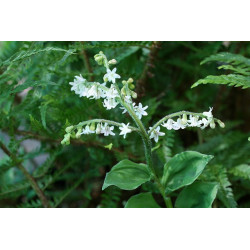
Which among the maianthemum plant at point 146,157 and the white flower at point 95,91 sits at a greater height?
the white flower at point 95,91

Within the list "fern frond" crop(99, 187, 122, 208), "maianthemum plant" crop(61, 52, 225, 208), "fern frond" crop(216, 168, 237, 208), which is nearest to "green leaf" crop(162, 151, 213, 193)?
"maianthemum plant" crop(61, 52, 225, 208)

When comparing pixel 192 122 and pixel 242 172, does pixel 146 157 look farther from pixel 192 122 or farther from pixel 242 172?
pixel 242 172

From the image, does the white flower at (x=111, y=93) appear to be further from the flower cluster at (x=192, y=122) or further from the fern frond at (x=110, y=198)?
the fern frond at (x=110, y=198)

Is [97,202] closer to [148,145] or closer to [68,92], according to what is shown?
[68,92]

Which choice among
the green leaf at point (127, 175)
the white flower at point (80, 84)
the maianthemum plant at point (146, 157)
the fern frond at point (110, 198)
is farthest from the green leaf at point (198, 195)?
the white flower at point (80, 84)

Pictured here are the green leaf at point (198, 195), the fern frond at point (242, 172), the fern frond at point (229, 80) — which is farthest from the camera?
the fern frond at point (242, 172)

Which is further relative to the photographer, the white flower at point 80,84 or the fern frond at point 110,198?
the fern frond at point 110,198

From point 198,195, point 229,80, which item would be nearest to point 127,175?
point 198,195

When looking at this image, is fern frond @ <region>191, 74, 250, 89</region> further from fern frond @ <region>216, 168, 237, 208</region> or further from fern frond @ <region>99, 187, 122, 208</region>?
fern frond @ <region>99, 187, 122, 208</region>
